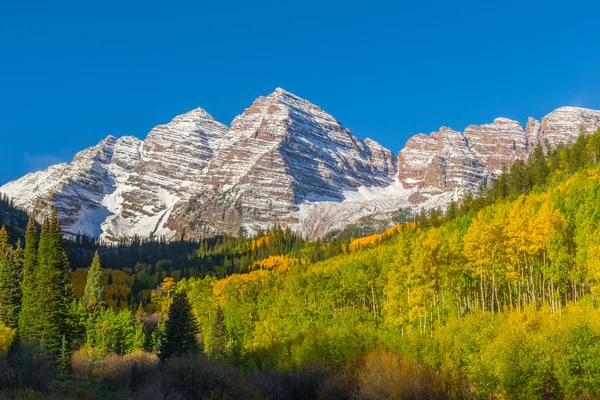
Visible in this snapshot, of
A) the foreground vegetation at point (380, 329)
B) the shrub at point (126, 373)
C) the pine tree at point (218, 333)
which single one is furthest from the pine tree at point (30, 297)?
the pine tree at point (218, 333)

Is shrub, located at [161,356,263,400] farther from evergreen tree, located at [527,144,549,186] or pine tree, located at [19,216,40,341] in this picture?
evergreen tree, located at [527,144,549,186]

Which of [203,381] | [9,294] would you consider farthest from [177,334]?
[203,381]

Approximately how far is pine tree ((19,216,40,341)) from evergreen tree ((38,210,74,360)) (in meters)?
0.87

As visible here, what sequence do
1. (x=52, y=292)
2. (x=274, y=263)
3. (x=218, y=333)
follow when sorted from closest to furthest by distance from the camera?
(x=52, y=292), (x=218, y=333), (x=274, y=263)

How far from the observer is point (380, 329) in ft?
206

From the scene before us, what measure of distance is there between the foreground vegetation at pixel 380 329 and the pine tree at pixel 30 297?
20 centimetres

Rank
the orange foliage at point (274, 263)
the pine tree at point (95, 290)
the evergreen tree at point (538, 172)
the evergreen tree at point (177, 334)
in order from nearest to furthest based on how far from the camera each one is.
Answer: the evergreen tree at point (177, 334)
the pine tree at point (95, 290)
the evergreen tree at point (538, 172)
the orange foliage at point (274, 263)

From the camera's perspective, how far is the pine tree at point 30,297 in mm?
56469

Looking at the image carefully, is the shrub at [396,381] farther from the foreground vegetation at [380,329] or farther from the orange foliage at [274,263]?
the orange foliage at [274,263]

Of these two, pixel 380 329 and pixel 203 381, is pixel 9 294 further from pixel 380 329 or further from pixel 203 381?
pixel 380 329

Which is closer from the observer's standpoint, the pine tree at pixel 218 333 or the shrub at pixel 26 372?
the shrub at pixel 26 372

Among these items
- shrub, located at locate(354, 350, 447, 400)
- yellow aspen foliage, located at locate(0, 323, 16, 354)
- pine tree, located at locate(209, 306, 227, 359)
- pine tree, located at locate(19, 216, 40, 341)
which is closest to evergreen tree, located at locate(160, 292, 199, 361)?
pine tree, located at locate(19, 216, 40, 341)

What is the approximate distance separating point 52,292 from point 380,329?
1341 inches

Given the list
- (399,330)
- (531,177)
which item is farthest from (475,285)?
(531,177)
